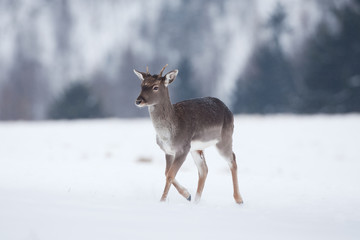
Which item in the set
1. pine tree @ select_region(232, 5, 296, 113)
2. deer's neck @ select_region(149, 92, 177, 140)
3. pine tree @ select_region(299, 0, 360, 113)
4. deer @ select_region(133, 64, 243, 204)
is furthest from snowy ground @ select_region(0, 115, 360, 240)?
pine tree @ select_region(232, 5, 296, 113)

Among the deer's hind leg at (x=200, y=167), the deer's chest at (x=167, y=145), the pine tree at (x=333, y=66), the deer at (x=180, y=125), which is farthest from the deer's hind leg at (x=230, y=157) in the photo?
the pine tree at (x=333, y=66)

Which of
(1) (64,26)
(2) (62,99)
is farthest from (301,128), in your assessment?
(1) (64,26)

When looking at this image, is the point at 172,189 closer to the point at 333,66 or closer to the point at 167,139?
the point at 167,139

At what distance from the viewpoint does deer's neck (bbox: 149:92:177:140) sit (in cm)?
602

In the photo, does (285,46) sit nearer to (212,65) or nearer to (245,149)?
(212,65)

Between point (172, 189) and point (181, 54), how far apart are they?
48.7 m

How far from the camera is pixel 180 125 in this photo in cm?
609

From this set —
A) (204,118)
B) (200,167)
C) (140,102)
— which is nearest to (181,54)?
(200,167)

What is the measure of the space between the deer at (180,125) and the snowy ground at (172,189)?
558 mm

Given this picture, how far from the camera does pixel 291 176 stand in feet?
36.3

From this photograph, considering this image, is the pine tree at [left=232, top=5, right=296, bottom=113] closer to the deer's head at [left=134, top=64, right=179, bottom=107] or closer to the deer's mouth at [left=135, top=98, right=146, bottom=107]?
the deer's head at [left=134, top=64, right=179, bottom=107]

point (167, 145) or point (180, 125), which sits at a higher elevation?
point (180, 125)

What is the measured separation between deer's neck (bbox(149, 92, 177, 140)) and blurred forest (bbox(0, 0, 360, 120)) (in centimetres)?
2682

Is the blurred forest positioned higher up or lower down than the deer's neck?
lower down
